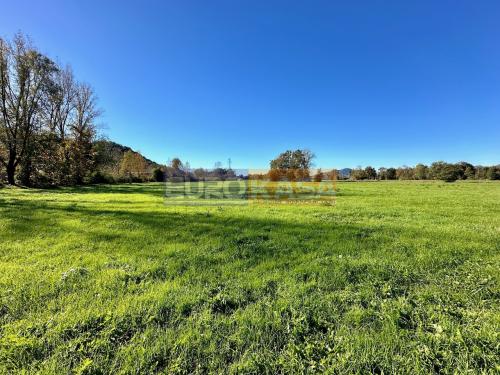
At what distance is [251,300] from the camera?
3.04 m

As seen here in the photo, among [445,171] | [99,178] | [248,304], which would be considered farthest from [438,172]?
[99,178]

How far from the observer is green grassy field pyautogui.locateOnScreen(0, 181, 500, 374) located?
207 cm

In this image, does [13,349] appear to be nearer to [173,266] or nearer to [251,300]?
[173,266]

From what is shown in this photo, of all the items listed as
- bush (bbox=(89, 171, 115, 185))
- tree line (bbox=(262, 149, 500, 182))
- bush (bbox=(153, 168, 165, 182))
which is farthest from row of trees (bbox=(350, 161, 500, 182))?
bush (bbox=(89, 171, 115, 185))

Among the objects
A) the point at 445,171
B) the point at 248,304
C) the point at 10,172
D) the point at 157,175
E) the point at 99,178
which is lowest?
the point at 248,304

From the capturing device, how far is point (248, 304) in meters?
2.92

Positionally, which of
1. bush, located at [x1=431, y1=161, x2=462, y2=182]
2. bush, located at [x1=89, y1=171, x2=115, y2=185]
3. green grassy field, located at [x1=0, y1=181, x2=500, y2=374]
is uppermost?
bush, located at [x1=431, y1=161, x2=462, y2=182]

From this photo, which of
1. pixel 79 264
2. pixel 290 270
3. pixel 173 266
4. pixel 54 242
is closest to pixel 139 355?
pixel 173 266

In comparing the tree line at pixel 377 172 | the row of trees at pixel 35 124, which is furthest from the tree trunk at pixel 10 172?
the tree line at pixel 377 172

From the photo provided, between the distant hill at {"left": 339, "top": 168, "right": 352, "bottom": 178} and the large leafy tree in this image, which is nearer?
the large leafy tree

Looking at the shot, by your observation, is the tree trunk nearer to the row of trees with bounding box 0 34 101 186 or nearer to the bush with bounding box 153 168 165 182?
the row of trees with bounding box 0 34 101 186

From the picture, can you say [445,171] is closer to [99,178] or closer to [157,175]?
[157,175]

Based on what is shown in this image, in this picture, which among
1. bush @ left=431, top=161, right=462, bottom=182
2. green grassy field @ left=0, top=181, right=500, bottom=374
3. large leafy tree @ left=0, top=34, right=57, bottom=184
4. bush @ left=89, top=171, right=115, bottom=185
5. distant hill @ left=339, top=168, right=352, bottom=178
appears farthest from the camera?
distant hill @ left=339, top=168, right=352, bottom=178

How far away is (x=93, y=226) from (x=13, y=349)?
534 centimetres
